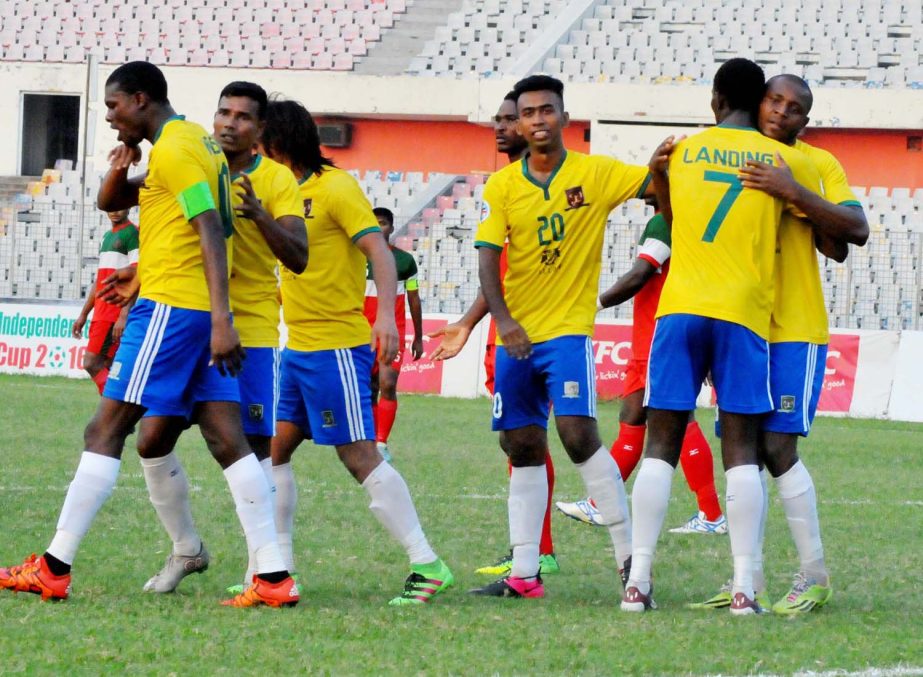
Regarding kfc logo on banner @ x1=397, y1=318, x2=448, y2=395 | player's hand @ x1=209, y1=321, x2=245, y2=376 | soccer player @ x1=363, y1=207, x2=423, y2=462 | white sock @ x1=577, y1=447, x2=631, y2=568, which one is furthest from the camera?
kfc logo on banner @ x1=397, y1=318, x2=448, y2=395

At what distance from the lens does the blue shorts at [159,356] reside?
5766 millimetres

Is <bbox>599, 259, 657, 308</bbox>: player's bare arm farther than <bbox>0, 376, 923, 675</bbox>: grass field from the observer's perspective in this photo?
Yes

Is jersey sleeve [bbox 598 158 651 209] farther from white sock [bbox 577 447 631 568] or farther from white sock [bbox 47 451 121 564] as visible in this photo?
white sock [bbox 47 451 121 564]

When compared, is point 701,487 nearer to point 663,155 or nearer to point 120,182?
point 663,155

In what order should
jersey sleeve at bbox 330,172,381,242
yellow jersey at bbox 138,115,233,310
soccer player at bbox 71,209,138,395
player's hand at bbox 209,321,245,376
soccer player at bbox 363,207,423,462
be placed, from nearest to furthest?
player's hand at bbox 209,321,245,376 → yellow jersey at bbox 138,115,233,310 → jersey sleeve at bbox 330,172,381,242 → soccer player at bbox 71,209,138,395 → soccer player at bbox 363,207,423,462

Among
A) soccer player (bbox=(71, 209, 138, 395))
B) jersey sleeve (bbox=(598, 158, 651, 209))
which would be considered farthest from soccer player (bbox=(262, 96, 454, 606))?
soccer player (bbox=(71, 209, 138, 395))

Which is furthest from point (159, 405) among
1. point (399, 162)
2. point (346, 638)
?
point (399, 162)

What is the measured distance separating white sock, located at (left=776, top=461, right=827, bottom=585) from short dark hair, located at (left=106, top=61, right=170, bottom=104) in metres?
2.94

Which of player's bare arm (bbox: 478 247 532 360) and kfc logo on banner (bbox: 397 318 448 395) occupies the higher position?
player's bare arm (bbox: 478 247 532 360)

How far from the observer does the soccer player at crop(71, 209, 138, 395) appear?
38.2 ft

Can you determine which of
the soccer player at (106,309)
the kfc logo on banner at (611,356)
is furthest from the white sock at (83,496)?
the kfc logo on banner at (611,356)

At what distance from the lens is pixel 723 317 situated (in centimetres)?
584

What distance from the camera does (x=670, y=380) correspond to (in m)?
5.94

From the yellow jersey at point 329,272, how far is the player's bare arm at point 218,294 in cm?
78
